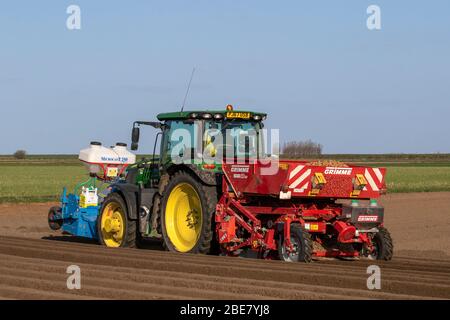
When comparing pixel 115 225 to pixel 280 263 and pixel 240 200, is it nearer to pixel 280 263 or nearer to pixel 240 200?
pixel 240 200

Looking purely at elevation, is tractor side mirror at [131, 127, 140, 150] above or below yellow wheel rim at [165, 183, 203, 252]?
above

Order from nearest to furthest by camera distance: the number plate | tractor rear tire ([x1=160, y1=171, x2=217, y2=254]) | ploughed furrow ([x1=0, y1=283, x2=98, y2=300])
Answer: ploughed furrow ([x1=0, y1=283, x2=98, y2=300])
tractor rear tire ([x1=160, y1=171, x2=217, y2=254])
the number plate

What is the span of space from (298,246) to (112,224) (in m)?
3.86

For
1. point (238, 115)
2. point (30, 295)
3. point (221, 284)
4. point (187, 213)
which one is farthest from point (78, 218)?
point (30, 295)

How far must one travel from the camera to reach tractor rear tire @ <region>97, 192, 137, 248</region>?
43.0 feet

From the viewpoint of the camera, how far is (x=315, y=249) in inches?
452

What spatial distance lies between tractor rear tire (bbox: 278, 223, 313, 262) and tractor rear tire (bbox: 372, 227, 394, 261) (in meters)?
1.28

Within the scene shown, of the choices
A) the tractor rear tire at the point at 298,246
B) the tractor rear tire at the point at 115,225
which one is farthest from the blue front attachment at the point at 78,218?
the tractor rear tire at the point at 298,246

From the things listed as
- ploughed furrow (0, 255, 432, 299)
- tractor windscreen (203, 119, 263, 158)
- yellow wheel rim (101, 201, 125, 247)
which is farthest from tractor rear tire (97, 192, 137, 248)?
ploughed furrow (0, 255, 432, 299)

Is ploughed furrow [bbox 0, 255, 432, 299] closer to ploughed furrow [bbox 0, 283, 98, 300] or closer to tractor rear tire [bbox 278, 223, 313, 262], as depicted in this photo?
ploughed furrow [bbox 0, 283, 98, 300]

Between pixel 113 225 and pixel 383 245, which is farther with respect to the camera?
pixel 113 225

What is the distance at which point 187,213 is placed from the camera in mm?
12172

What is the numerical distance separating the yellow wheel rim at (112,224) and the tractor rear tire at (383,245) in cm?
415

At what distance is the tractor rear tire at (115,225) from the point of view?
43.0 feet
